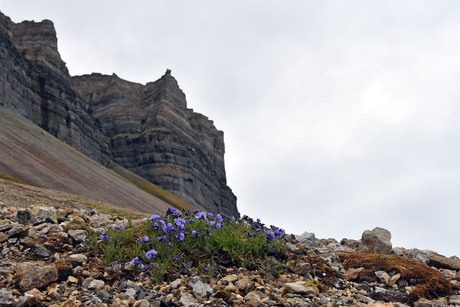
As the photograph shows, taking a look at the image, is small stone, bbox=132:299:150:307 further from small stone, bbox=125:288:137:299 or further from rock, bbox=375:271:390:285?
rock, bbox=375:271:390:285

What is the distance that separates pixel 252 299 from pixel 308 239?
636 cm

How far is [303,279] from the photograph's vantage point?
8.97 m

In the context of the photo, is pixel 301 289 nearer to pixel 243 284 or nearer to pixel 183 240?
pixel 243 284

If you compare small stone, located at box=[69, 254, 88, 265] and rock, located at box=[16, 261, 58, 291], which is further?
small stone, located at box=[69, 254, 88, 265]

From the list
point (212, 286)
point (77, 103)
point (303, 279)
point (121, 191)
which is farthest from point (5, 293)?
point (77, 103)

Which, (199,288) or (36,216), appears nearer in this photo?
(199,288)

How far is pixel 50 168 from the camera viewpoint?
8812 cm

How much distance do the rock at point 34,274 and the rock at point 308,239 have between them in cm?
799

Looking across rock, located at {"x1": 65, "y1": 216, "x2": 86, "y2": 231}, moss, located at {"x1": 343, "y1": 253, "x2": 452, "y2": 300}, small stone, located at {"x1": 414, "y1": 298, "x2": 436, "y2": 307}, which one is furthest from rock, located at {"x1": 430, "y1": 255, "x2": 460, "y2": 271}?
rock, located at {"x1": 65, "y1": 216, "x2": 86, "y2": 231}

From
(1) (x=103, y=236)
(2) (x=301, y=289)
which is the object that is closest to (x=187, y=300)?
(2) (x=301, y=289)

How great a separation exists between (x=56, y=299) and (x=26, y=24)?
671 ft

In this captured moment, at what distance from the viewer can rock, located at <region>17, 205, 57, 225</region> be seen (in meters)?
11.0

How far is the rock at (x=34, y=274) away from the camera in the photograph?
739 cm

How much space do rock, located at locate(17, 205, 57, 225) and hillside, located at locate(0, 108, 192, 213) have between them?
193 feet
